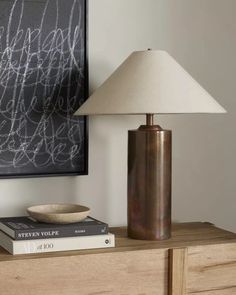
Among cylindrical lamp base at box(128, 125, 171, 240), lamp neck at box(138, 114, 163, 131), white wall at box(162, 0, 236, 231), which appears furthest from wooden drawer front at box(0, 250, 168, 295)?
white wall at box(162, 0, 236, 231)

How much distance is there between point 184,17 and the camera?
7.59 ft

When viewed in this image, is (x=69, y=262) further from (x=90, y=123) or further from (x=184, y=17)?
(x=184, y=17)

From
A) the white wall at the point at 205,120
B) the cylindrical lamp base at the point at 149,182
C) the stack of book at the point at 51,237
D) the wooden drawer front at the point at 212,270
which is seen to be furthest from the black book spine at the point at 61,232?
the white wall at the point at 205,120

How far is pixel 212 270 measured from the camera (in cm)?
194

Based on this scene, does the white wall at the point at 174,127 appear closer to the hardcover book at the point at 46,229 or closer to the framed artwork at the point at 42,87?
the framed artwork at the point at 42,87

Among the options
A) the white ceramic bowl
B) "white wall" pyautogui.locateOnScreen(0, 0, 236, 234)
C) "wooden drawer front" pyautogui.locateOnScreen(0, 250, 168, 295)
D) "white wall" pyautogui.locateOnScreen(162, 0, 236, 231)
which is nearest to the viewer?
"wooden drawer front" pyautogui.locateOnScreen(0, 250, 168, 295)

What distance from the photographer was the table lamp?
75.2 inches

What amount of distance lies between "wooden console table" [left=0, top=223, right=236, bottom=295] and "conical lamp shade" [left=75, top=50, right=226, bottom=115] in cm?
39

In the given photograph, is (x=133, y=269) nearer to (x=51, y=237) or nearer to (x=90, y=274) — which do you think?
(x=90, y=274)

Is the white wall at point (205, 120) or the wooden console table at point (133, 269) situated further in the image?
the white wall at point (205, 120)

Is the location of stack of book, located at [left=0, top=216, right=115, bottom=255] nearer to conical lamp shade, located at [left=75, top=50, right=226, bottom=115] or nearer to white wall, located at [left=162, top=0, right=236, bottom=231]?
conical lamp shade, located at [left=75, top=50, right=226, bottom=115]

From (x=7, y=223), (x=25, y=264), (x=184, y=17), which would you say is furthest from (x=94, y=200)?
(x=184, y=17)

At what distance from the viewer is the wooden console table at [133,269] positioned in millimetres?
1736

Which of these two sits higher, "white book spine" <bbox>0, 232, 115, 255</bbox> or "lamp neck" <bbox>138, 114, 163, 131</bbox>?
"lamp neck" <bbox>138, 114, 163, 131</bbox>
